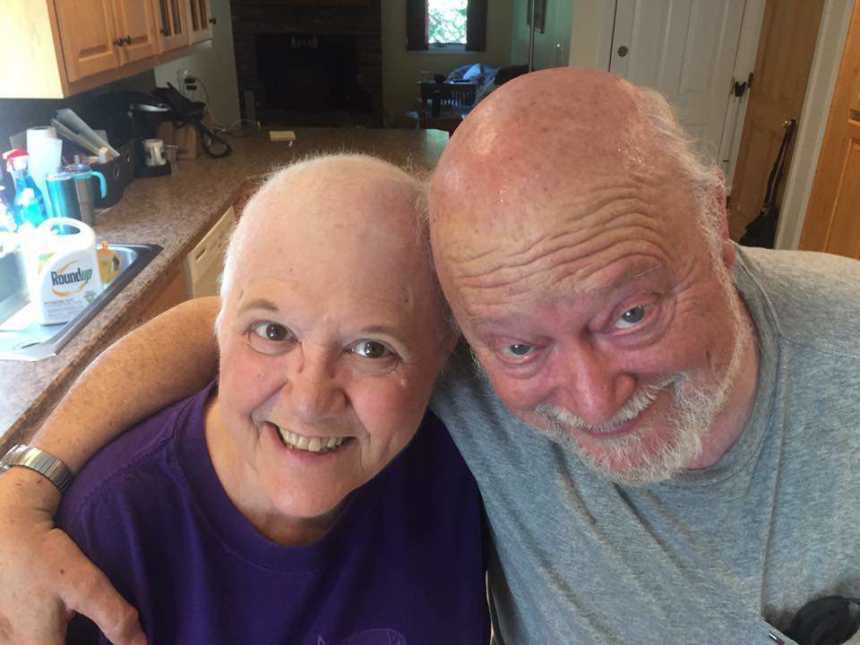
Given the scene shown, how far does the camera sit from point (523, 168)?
769 mm

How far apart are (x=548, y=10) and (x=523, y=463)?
5.88 metres

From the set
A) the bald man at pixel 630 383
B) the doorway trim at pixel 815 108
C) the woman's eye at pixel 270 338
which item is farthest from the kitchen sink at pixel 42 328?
the doorway trim at pixel 815 108

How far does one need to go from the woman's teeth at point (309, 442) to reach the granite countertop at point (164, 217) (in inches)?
29.1

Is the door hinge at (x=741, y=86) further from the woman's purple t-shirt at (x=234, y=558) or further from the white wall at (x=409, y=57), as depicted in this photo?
the woman's purple t-shirt at (x=234, y=558)

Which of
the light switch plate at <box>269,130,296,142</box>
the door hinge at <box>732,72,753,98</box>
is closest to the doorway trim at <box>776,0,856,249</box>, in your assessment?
the door hinge at <box>732,72,753,98</box>

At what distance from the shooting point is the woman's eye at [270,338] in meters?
0.86

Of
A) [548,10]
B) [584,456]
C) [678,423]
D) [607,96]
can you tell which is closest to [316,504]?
[584,456]

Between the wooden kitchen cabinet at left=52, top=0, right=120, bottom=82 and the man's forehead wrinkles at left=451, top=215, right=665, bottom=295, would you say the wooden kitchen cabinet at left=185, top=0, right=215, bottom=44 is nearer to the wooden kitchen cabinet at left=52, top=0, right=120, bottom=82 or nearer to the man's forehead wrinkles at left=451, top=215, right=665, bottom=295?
the wooden kitchen cabinet at left=52, top=0, right=120, bottom=82

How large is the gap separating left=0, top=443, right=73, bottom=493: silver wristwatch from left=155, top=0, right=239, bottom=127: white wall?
4.62m

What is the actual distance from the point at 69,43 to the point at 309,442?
6.30 ft

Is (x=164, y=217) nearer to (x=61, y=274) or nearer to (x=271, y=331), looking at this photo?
(x=61, y=274)

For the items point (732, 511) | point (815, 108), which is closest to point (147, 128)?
point (732, 511)

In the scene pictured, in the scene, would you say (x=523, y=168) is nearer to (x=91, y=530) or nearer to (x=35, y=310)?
(x=91, y=530)

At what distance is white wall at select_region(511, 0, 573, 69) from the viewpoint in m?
5.36
